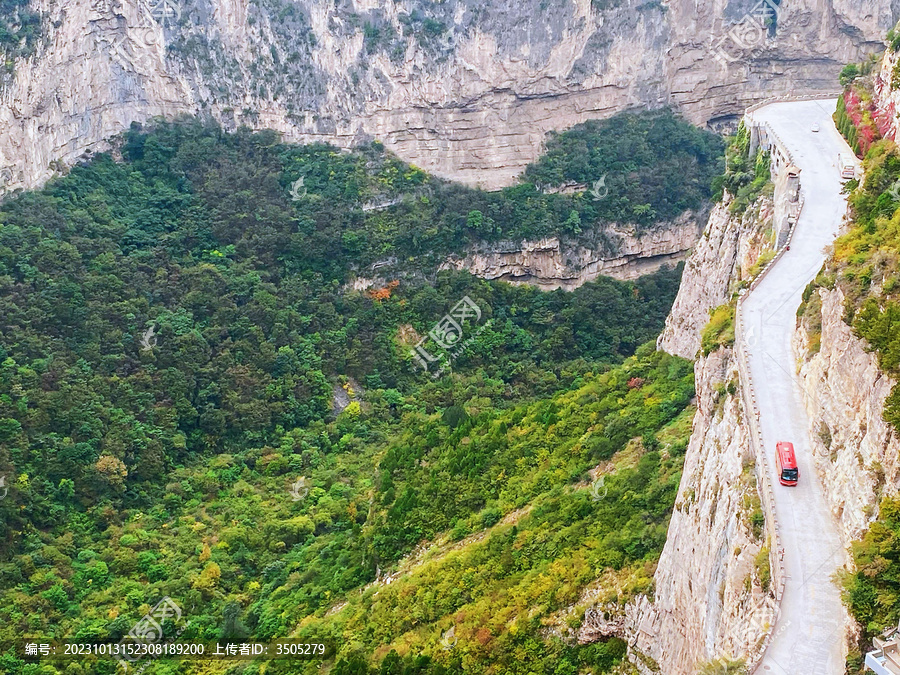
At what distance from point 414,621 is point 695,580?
35.1 ft

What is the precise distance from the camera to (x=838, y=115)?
38.5 metres

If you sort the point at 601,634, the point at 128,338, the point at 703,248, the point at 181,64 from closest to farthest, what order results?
the point at 601,634 → the point at 703,248 → the point at 128,338 → the point at 181,64

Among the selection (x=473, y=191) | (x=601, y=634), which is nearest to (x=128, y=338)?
(x=473, y=191)

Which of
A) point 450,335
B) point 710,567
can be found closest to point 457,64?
point 450,335

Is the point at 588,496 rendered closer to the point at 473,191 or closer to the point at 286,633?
the point at 286,633

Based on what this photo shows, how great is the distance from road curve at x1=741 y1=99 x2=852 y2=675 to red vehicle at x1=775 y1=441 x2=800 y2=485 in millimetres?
144

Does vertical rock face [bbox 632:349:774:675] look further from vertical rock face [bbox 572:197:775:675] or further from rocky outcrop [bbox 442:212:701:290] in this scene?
rocky outcrop [bbox 442:212:701:290]

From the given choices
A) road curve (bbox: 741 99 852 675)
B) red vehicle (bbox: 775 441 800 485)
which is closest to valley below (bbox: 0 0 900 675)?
road curve (bbox: 741 99 852 675)

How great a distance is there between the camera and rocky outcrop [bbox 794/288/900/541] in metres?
17.4

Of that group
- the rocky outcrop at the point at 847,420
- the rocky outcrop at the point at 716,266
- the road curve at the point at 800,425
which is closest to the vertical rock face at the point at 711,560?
the road curve at the point at 800,425

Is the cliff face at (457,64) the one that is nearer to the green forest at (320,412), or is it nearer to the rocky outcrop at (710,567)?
the green forest at (320,412)

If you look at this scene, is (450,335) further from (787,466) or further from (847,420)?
(847,420)

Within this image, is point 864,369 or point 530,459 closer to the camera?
point 864,369

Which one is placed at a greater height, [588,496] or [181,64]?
[181,64]
